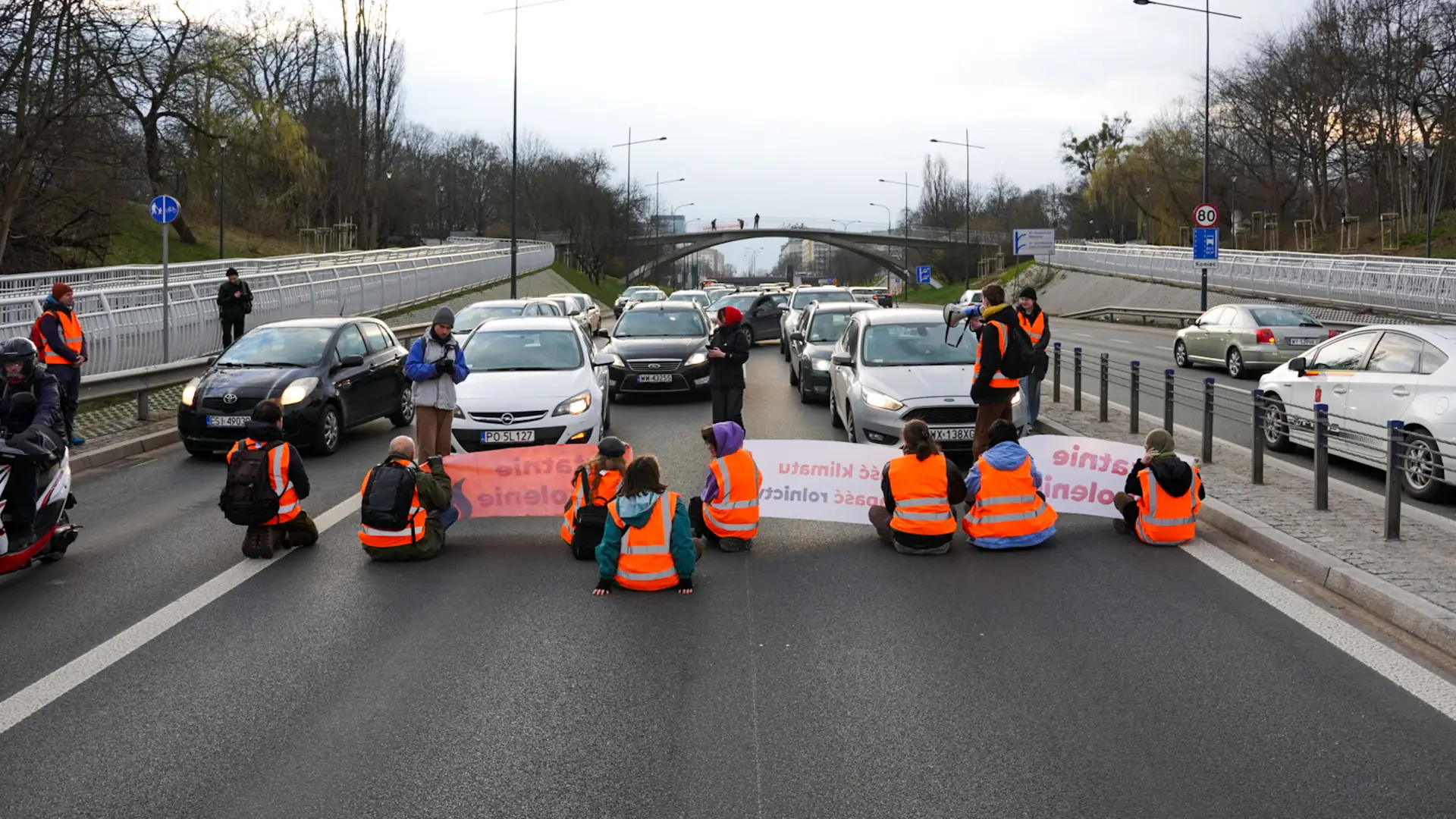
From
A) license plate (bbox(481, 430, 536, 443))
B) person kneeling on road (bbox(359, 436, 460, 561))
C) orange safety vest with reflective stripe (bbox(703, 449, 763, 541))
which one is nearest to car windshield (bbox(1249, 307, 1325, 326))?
license plate (bbox(481, 430, 536, 443))

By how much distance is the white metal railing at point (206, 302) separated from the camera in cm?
1819

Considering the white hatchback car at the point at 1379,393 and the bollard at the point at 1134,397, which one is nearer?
the white hatchback car at the point at 1379,393

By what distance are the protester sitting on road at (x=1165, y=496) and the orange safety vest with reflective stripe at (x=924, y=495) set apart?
1502 millimetres

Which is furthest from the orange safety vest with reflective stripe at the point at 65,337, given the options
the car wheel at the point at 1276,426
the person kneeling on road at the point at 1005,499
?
the car wheel at the point at 1276,426

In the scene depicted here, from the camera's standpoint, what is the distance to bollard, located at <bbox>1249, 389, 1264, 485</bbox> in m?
10.7

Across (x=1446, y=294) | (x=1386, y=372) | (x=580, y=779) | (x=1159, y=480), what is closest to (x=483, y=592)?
(x=580, y=779)

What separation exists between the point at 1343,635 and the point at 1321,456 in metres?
3.24

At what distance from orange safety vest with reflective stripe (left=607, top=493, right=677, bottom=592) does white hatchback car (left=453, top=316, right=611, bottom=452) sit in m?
5.01

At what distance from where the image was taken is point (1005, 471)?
28.1 ft

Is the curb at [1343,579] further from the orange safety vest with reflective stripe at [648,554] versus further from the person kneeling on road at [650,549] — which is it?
the orange safety vest with reflective stripe at [648,554]

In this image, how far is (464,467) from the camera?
9.59 meters

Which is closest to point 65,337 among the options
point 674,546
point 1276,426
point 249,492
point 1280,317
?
point 249,492

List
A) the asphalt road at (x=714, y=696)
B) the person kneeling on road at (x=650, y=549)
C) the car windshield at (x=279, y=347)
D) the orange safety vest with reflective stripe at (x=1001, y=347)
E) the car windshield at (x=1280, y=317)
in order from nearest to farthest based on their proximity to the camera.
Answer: the asphalt road at (x=714, y=696) < the person kneeling on road at (x=650, y=549) < the orange safety vest with reflective stripe at (x=1001, y=347) < the car windshield at (x=279, y=347) < the car windshield at (x=1280, y=317)

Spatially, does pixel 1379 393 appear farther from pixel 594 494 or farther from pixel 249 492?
pixel 249 492
